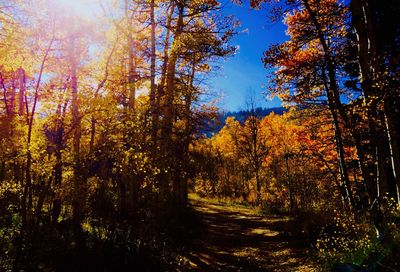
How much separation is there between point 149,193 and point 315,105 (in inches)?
326

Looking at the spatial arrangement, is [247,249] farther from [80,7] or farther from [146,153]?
[80,7]

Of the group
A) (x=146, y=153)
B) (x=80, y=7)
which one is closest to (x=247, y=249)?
(x=146, y=153)

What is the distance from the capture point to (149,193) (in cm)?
928

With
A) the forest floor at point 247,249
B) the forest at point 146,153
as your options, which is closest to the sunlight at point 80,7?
the forest at point 146,153

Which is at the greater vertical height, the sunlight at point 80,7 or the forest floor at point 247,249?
the sunlight at point 80,7

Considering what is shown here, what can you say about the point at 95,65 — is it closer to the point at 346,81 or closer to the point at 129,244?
the point at 129,244

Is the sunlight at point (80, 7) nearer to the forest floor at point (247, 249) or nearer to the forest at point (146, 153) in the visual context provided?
the forest at point (146, 153)

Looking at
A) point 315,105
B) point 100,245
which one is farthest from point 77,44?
point 315,105

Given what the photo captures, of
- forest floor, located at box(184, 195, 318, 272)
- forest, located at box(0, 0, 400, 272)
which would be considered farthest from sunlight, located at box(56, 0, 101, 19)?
forest floor, located at box(184, 195, 318, 272)

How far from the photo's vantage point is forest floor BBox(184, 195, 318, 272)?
809 cm

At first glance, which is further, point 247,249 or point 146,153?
point 247,249

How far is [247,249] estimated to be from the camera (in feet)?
32.8

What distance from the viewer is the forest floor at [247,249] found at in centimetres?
809

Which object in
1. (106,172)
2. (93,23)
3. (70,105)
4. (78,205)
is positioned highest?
(93,23)
